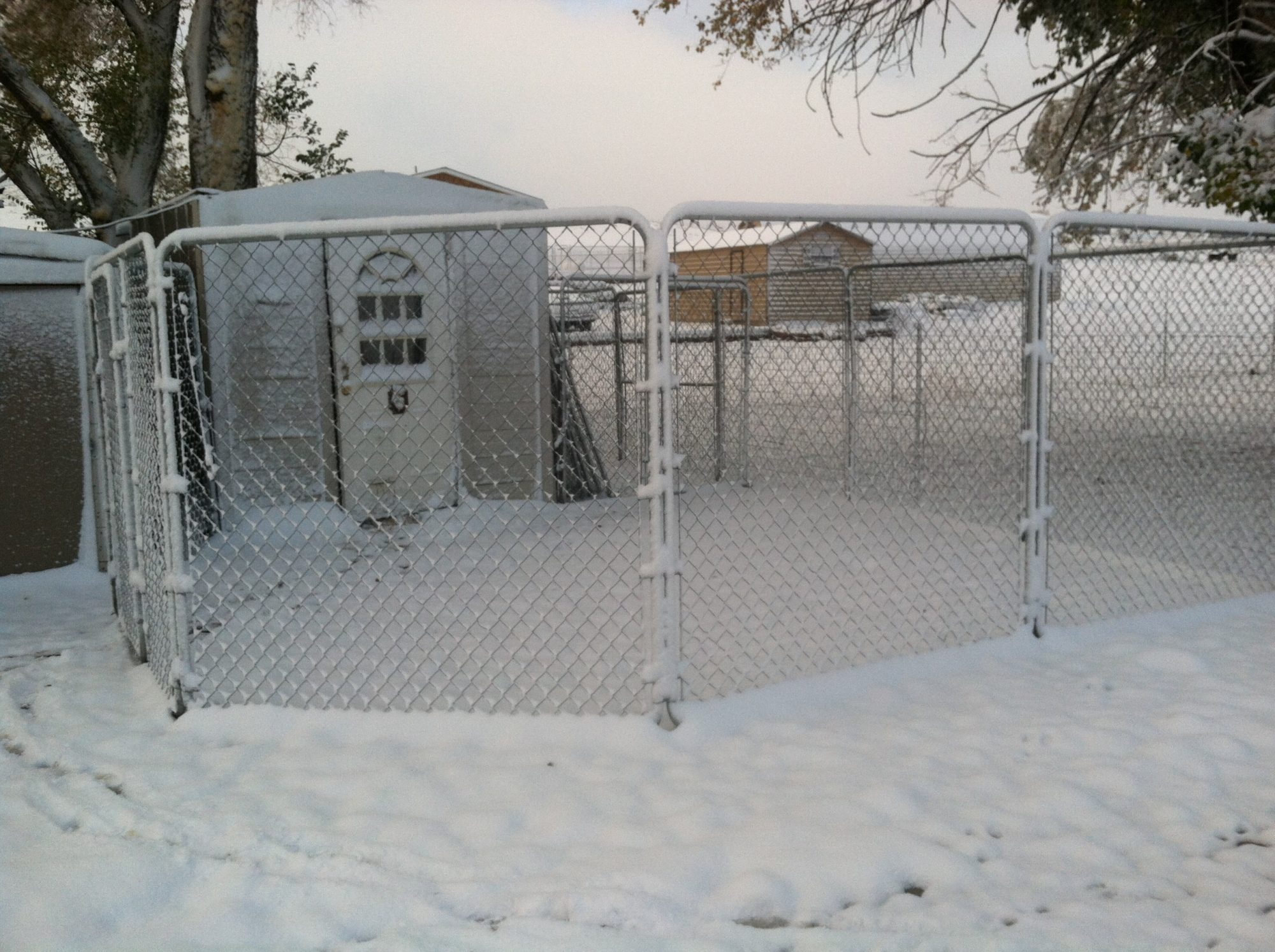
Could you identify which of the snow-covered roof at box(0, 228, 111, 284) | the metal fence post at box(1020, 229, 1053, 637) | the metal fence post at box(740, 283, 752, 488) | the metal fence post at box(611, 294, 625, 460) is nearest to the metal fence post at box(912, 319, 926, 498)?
the metal fence post at box(740, 283, 752, 488)

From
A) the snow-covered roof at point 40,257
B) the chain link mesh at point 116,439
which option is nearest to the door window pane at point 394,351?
the snow-covered roof at point 40,257

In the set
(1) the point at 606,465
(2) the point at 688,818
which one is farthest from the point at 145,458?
(1) the point at 606,465

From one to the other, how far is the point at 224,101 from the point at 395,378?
16.2 feet

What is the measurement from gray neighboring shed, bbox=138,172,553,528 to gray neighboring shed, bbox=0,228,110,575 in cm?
104

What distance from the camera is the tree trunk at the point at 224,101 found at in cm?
1056

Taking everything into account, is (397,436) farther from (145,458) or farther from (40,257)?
(145,458)

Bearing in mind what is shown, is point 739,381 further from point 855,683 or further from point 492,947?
point 492,947

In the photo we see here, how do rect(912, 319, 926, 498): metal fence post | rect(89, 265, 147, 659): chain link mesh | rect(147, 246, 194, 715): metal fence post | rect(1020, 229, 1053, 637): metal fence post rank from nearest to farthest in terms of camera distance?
rect(147, 246, 194, 715): metal fence post, rect(1020, 229, 1053, 637): metal fence post, rect(89, 265, 147, 659): chain link mesh, rect(912, 319, 926, 498): metal fence post

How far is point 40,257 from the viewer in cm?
586

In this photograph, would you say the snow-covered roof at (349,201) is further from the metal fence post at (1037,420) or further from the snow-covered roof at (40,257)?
the metal fence post at (1037,420)

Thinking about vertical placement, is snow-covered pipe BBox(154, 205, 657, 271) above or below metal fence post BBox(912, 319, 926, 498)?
above

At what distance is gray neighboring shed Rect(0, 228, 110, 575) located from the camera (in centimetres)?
579

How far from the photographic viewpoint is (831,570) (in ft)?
19.6

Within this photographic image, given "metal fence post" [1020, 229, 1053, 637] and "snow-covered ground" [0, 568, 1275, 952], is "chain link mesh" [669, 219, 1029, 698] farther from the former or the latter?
"snow-covered ground" [0, 568, 1275, 952]
